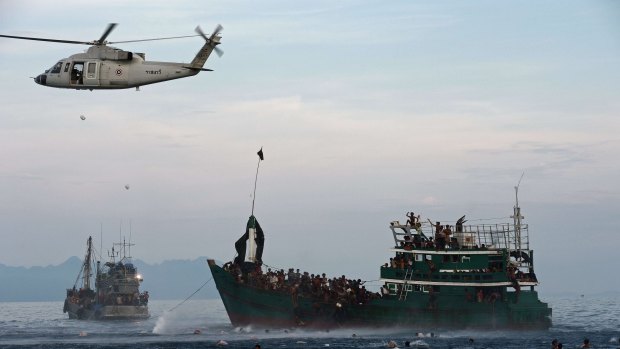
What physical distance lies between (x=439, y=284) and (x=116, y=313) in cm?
6015

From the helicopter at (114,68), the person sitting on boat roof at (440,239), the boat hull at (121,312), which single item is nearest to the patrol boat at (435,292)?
the person sitting on boat roof at (440,239)

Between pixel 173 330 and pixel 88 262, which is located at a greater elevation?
pixel 88 262

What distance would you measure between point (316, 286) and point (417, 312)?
23.0 ft

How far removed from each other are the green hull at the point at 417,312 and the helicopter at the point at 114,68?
2062cm

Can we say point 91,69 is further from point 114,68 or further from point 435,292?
point 435,292

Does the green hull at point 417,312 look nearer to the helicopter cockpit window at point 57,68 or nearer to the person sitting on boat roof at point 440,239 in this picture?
the person sitting on boat roof at point 440,239

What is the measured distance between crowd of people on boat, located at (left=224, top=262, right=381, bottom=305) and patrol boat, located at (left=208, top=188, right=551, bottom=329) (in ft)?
0.22

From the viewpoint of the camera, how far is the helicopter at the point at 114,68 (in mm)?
51000

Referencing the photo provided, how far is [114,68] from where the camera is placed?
51656 mm

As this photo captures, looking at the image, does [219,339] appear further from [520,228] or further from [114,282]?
[114,282]

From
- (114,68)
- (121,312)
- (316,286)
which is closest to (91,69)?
(114,68)

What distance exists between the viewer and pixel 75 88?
52.9 m

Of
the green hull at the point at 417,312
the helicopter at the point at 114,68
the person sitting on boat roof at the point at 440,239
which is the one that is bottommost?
the green hull at the point at 417,312

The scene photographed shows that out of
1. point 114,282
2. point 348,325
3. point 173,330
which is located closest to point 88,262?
point 114,282
